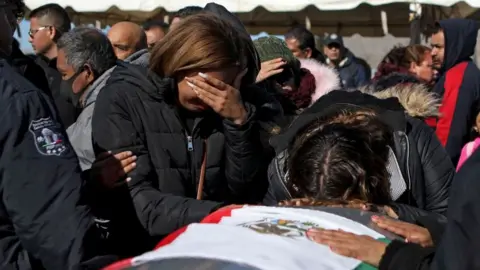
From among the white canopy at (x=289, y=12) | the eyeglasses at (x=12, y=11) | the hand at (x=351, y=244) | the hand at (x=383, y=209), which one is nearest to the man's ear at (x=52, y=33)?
the white canopy at (x=289, y=12)

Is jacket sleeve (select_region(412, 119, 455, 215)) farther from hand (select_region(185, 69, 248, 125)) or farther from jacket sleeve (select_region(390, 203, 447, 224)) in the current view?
hand (select_region(185, 69, 248, 125))

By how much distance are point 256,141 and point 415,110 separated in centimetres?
97

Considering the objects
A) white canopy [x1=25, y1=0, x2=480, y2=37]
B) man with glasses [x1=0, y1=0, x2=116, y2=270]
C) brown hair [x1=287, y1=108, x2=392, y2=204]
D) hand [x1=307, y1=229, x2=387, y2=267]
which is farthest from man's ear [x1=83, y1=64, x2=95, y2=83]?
white canopy [x1=25, y1=0, x2=480, y2=37]

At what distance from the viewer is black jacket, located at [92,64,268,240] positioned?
3.06m

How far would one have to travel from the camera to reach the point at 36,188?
2486mm

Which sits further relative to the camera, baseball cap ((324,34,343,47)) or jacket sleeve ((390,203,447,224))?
baseball cap ((324,34,343,47))

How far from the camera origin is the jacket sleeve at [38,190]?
8.11 feet

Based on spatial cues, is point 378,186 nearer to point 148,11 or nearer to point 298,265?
point 298,265

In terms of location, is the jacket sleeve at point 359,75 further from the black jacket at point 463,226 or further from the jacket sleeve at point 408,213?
the black jacket at point 463,226

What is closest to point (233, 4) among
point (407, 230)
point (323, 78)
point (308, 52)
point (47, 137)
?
point (308, 52)

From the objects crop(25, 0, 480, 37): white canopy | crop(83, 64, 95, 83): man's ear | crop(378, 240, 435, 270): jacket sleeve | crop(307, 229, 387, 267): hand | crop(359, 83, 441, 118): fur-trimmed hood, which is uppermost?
crop(307, 229, 387, 267): hand

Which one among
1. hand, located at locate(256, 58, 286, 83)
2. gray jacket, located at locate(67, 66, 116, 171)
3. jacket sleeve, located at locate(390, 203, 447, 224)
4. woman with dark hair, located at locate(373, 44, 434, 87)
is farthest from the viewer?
woman with dark hair, located at locate(373, 44, 434, 87)

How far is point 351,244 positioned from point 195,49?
133cm

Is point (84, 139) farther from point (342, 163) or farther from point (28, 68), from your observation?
point (342, 163)
